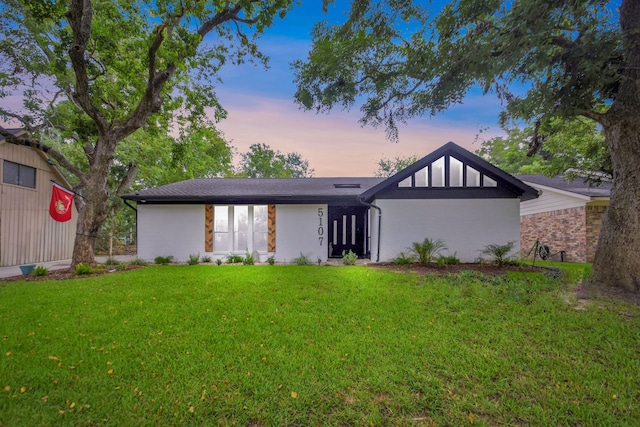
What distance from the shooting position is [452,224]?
9.53 m

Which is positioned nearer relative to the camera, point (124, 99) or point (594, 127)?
point (594, 127)

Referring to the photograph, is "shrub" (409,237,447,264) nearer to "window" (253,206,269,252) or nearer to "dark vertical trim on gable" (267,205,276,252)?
"dark vertical trim on gable" (267,205,276,252)

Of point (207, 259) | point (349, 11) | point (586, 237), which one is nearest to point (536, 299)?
point (349, 11)

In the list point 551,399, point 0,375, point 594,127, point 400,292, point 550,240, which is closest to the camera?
point 551,399

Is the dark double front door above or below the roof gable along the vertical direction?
below

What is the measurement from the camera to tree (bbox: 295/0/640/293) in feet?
14.9

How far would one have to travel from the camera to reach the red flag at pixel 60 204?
8844 mm

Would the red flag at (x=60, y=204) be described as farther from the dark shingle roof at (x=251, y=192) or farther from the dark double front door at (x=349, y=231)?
the dark double front door at (x=349, y=231)

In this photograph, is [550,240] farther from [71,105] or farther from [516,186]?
[71,105]

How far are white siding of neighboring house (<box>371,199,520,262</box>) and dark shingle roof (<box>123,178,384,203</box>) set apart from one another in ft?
5.91

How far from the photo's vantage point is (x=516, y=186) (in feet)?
29.5

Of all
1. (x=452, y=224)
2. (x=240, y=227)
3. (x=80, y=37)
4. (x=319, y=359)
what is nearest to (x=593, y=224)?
(x=452, y=224)

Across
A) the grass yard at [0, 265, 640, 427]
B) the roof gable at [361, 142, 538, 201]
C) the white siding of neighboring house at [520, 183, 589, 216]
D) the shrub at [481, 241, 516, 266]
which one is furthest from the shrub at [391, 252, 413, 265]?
the white siding of neighboring house at [520, 183, 589, 216]

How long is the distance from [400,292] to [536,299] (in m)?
2.29
